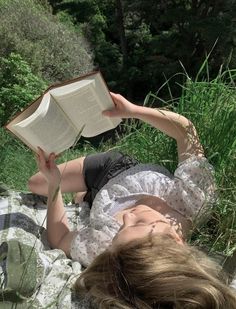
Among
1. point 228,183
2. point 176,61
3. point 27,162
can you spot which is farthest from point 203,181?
point 176,61

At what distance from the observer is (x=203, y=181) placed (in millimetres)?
2521

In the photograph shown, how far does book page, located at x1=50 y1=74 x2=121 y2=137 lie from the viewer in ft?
7.74

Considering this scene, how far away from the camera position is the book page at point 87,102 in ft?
7.74

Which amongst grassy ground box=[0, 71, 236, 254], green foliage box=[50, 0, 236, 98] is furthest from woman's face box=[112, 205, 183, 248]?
green foliage box=[50, 0, 236, 98]

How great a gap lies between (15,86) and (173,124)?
576 centimetres

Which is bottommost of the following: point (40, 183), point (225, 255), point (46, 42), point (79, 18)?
point (79, 18)

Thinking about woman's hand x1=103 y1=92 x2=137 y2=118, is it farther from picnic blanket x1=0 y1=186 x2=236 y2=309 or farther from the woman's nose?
picnic blanket x1=0 y1=186 x2=236 y2=309

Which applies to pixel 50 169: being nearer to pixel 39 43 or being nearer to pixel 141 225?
pixel 141 225

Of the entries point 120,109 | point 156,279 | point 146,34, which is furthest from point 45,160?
point 146,34

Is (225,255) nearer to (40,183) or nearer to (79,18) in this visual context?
(40,183)

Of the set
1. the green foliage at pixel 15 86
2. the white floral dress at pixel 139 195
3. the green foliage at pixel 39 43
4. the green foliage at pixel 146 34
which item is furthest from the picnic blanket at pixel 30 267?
the green foliage at pixel 146 34

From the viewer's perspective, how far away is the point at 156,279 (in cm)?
181

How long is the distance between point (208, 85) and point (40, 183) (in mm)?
882

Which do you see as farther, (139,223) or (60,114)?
(60,114)
